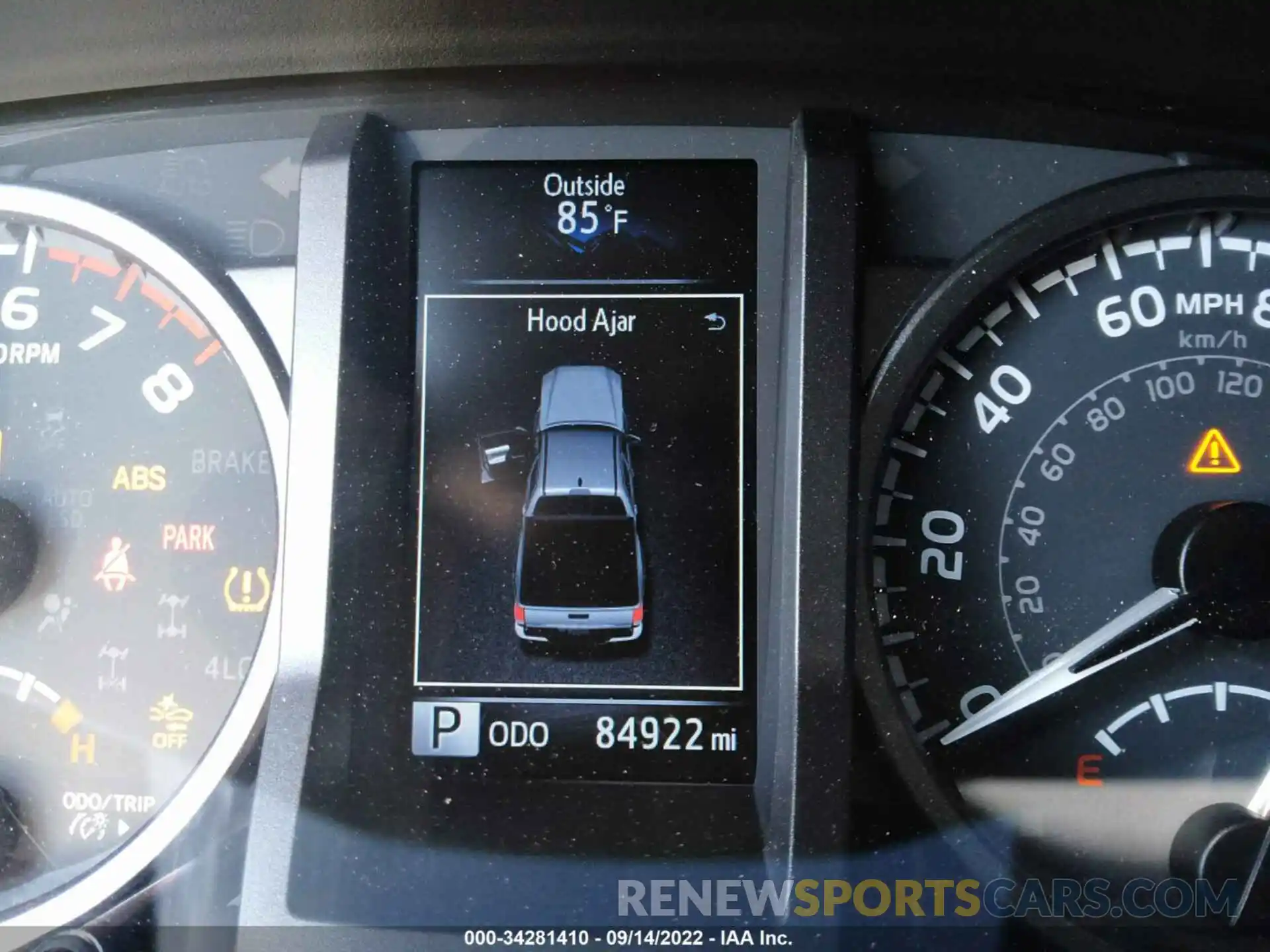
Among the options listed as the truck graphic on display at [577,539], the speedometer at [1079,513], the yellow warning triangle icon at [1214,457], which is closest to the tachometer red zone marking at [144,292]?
the truck graphic on display at [577,539]

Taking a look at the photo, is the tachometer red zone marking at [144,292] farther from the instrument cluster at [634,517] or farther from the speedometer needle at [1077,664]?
the speedometer needle at [1077,664]

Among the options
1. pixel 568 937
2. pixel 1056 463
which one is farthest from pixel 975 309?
pixel 568 937

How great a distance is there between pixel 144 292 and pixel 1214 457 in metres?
1.37

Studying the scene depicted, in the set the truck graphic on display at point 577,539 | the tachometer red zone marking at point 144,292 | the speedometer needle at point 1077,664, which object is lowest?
the speedometer needle at point 1077,664

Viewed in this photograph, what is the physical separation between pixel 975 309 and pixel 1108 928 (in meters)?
0.74

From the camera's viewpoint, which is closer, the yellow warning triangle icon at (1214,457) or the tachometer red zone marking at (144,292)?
the yellow warning triangle icon at (1214,457)

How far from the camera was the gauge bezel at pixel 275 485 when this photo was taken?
1.54 metres

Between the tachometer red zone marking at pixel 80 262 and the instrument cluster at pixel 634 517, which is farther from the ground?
the tachometer red zone marking at pixel 80 262

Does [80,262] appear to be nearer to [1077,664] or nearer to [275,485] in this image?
[275,485]

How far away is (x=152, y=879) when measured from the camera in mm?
1539

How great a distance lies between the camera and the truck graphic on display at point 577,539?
1.52 metres

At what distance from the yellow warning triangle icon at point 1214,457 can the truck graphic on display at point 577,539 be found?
26.8 inches

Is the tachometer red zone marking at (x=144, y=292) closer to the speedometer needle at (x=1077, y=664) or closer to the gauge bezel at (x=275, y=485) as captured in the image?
the gauge bezel at (x=275, y=485)

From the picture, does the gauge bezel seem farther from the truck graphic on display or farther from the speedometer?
the speedometer
